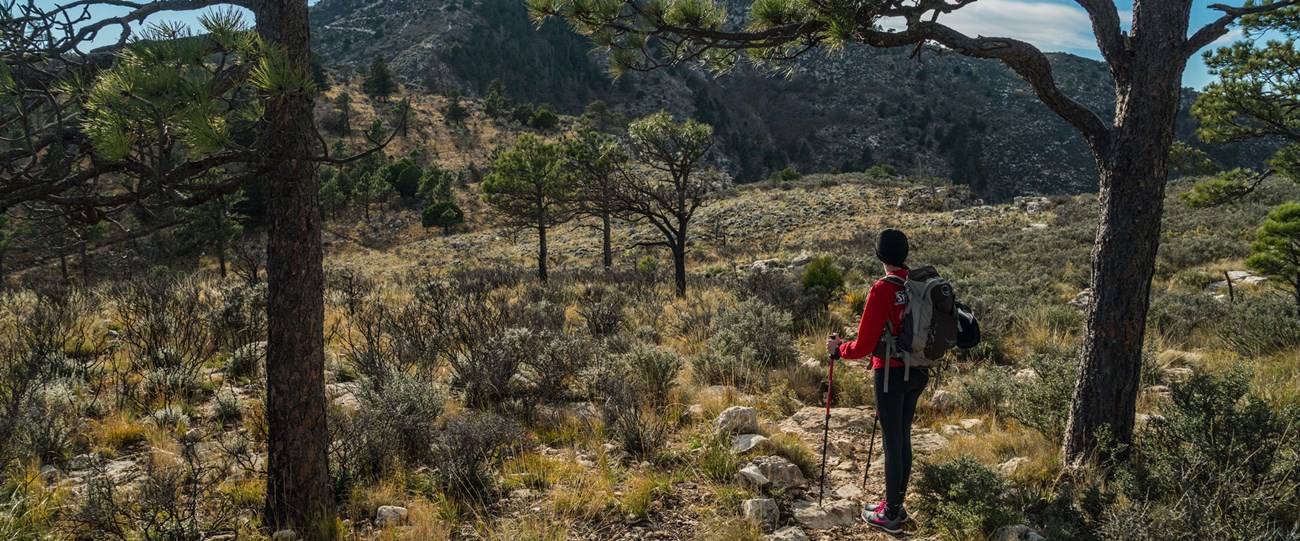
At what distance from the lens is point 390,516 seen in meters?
3.58

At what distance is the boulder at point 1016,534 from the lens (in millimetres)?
3150

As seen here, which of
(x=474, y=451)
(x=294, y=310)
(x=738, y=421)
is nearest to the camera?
(x=294, y=310)

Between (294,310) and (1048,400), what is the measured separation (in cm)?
535

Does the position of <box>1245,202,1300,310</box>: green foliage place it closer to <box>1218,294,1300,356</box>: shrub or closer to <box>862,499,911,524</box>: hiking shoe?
<box>1218,294,1300,356</box>: shrub

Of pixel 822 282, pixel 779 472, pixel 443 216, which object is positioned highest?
pixel 443 216

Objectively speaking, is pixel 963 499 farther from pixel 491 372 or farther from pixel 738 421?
pixel 491 372

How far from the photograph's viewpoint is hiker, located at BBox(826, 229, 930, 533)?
11.1ft

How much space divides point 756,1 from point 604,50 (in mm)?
1257

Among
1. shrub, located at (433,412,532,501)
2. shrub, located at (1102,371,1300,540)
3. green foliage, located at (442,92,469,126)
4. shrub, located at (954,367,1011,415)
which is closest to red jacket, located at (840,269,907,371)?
shrub, located at (1102,371,1300,540)

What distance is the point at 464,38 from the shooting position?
8844 cm

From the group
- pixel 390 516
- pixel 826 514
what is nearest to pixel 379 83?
pixel 390 516

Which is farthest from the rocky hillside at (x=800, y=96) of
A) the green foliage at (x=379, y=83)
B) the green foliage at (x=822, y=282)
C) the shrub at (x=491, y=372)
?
the shrub at (x=491, y=372)

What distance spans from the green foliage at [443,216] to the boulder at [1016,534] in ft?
120

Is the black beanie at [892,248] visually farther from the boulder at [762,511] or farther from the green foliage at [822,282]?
the green foliage at [822,282]
